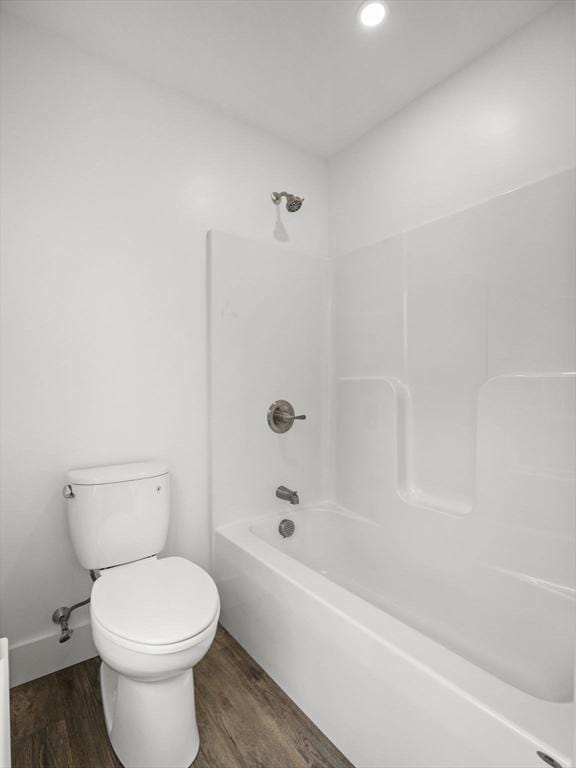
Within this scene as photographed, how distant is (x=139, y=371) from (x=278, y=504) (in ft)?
3.35

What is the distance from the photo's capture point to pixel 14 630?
169 centimetres

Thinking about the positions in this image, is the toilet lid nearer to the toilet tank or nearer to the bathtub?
the toilet tank

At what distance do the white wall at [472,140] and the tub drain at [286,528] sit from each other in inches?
61.4

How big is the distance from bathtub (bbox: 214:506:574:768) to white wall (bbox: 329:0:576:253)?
5.05 ft

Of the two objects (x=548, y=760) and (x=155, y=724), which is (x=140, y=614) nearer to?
(x=155, y=724)

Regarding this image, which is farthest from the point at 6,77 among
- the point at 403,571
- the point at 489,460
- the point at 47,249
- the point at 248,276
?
the point at 403,571

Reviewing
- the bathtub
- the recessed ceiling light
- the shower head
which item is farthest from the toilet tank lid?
the recessed ceiling light

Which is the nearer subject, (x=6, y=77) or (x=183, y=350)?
(x=6, y=77)

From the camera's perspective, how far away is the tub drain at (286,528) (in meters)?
2.21

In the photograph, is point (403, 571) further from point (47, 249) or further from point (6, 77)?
point (6, 77)

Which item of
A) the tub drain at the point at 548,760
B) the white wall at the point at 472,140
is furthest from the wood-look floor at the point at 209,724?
the white wall at the point at 472,140

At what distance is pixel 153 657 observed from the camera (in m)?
1.21

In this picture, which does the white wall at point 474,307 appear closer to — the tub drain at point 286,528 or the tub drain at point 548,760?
the tub drain at point 286,528

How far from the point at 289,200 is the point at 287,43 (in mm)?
656
